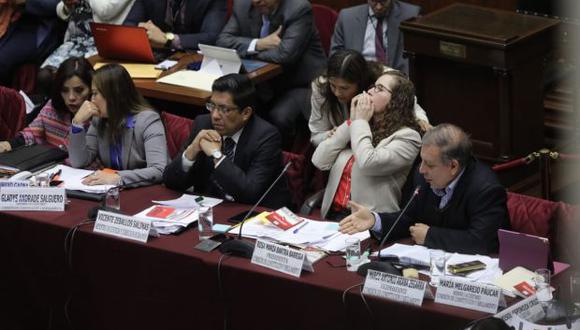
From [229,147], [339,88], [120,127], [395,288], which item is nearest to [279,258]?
[395,288]

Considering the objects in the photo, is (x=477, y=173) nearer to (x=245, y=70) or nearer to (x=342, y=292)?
(x=342, y=292)

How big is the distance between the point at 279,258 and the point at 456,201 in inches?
25.2

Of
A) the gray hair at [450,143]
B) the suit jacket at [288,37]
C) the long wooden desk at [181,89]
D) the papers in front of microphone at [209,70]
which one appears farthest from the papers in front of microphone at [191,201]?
the suit jacket at [288,37]

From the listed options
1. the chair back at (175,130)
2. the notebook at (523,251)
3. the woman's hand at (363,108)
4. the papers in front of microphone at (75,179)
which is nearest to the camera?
the notebook at (523,251)

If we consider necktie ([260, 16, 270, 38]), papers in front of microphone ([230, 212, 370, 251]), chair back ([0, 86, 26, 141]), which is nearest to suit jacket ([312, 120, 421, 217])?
papers in front of microphone ([230, 212, 370, 251])

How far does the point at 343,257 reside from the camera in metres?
→ 3.29

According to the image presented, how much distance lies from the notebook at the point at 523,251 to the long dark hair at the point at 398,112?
100 cm

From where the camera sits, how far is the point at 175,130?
4.49 meters

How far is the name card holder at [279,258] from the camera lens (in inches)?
124

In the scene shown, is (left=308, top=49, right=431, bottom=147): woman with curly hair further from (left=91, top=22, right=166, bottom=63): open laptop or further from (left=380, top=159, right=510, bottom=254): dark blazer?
(left=91, top=22, right=166, bottom=63): open laptop

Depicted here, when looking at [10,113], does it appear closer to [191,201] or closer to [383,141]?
[191,201]

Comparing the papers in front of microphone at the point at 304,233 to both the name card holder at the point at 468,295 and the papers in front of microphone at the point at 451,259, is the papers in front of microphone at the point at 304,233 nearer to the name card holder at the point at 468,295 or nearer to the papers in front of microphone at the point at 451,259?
the papers in front of microphone at the point at 451,259

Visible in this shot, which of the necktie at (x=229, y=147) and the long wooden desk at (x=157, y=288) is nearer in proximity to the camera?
the long wooden desk at (x=157, y=288)

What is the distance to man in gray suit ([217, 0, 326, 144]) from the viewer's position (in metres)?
5.34
